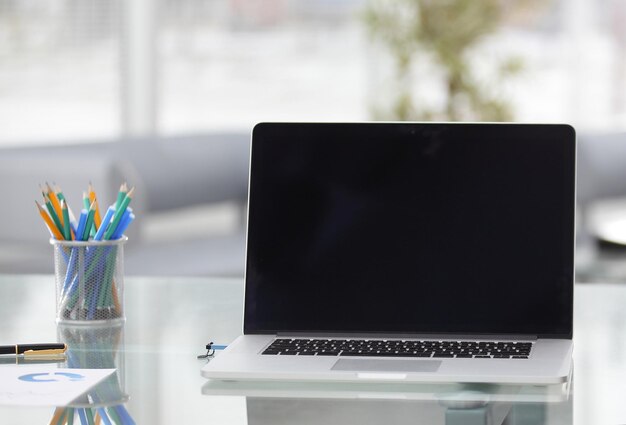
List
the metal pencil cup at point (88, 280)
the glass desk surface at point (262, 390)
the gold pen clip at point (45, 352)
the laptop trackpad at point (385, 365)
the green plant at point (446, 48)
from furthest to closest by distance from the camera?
1. the green plant at point (446, 48)
2. the metal pencil cup at point (88, 280)
3. the gold pen clip at point (45, 352)
4. the laptop trackpad at point (385, 365)
5. the glass desk surface at point (262, 390)

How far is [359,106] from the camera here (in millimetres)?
6938

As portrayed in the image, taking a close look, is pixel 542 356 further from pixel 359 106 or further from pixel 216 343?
pixel 359 106

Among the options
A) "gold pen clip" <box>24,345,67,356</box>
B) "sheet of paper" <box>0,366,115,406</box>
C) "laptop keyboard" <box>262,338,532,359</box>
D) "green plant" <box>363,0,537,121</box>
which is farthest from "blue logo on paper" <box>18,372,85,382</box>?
"green plant" <box>363,0,537,121</box>

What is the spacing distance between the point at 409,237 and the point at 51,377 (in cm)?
46

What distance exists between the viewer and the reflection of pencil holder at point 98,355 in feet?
3.77

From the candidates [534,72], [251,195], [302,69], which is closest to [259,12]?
[302,69]

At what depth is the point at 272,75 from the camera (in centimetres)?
684

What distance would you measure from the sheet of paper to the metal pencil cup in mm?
222

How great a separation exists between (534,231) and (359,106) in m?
5.59

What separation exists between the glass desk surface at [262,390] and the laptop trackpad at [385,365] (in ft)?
0.11

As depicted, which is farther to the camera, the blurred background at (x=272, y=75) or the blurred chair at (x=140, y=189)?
the blurred background at (x=272, y=75)

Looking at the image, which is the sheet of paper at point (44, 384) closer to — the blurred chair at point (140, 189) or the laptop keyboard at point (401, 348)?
the laptop keyboard at point (401, 348)

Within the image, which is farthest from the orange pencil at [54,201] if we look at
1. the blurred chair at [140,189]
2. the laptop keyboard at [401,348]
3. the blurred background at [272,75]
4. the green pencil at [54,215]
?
the blurred background at [272,75]

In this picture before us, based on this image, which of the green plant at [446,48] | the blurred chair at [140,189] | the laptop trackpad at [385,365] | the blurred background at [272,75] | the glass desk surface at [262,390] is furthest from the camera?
the green plant at [446,48]
